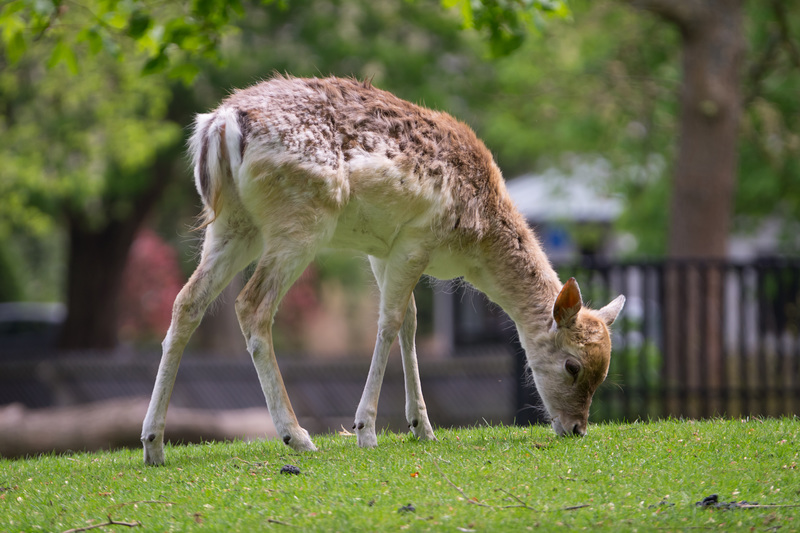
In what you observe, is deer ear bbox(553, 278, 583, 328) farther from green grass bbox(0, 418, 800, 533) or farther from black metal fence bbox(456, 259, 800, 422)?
black metal fence bbox(456, 259, 800, 422)

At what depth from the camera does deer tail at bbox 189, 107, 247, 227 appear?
5785 millimetres

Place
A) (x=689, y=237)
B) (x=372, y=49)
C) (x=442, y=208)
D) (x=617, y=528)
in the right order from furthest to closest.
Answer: (x=372, y=49)
(x=689, y=237)
(x=442, y=208)
(x=617, y=528)

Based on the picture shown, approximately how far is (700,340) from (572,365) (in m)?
5.51

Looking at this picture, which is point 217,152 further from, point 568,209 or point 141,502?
point 568,209

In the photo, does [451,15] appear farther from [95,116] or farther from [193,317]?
[193,317]

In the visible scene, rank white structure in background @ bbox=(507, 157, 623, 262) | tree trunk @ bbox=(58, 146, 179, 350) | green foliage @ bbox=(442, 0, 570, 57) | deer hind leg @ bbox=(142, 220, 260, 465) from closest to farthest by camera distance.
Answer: deer hind leg @ bbox=(142, 220, 260, 465), green foliage @ bbox=(442, 0, 570, 57), white structure in background @ bbox=(507, 157, 623, 262), tree trunk @ bbox=(58, 146, 179, 350)

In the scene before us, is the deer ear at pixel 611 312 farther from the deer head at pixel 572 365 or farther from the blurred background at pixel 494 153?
the blurred background at pixel 494 153

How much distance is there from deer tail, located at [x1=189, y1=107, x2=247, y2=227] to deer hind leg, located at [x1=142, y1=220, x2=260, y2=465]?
0.94 ft

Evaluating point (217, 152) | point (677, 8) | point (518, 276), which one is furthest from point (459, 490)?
point (677, 8)

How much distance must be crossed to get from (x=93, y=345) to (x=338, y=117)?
18.6m

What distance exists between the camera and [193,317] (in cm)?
594

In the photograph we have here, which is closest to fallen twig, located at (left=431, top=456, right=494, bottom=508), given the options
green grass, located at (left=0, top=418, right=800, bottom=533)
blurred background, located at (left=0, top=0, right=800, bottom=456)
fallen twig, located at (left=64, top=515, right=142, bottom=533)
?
green grass, located at (left=0, top=418, right=800, bottom=533)

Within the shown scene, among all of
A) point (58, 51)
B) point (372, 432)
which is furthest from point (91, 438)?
point (372, 432)

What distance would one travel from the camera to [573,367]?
6453mm
